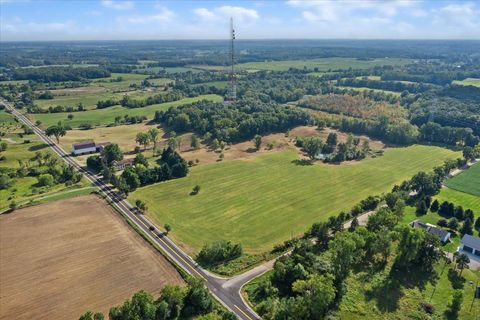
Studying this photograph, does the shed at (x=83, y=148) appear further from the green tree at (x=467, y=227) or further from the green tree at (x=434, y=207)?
the green tree at (x=467, y=227)

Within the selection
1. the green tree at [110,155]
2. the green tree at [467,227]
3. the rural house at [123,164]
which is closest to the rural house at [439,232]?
the green tree at [467,227]

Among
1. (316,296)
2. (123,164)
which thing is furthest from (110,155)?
(316,296)

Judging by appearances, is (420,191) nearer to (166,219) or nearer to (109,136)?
(166,219)

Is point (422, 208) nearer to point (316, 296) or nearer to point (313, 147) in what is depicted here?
point (313, 147)

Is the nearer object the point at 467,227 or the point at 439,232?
the point at 439,232

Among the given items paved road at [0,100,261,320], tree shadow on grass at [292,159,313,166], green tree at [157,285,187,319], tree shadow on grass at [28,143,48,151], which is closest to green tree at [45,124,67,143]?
tree shadow on grass at [28,143,48,151]

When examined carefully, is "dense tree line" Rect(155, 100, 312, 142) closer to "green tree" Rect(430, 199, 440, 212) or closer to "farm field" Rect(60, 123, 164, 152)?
"farm field" Rect(60, 123, 164, 152)
